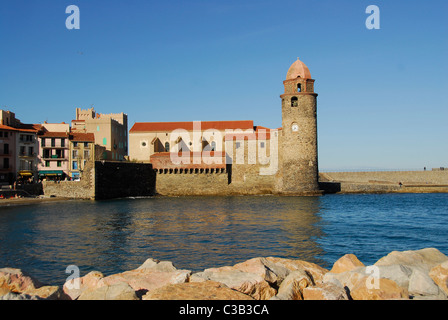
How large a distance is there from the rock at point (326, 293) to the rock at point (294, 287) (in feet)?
0.57

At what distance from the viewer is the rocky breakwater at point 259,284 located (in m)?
6.02

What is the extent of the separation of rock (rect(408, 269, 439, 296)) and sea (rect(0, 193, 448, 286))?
18.2ft

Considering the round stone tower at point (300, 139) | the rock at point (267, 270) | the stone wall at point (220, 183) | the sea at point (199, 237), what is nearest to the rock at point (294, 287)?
the rock at point (267, 270)

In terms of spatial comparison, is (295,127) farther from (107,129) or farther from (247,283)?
(247,283)

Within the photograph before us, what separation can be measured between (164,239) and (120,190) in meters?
25.8

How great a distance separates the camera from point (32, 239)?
1642cm

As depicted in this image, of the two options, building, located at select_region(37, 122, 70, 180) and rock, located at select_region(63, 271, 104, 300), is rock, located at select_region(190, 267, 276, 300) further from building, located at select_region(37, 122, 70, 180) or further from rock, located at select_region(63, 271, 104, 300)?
building, located at select_region(37, 122, 70, 180)

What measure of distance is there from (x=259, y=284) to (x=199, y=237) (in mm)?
9668

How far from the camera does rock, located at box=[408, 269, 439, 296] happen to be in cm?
635

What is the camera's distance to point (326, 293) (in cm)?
600

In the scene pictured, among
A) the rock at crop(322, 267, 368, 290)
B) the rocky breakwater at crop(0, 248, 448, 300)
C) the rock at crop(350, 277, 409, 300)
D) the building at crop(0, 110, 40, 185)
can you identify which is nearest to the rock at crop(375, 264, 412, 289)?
the rocky breakwater at crop(0, 248, 448, 300)

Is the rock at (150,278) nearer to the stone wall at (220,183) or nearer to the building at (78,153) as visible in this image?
the stone wall at (220,183)

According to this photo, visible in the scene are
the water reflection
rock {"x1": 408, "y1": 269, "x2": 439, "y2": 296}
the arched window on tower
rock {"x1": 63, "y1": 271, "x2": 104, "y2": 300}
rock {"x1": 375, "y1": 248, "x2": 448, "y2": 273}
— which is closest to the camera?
rock {"x1": 408, "y1": 269, "x2": 439, "y2": 296}

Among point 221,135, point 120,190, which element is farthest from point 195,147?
point 120,190
